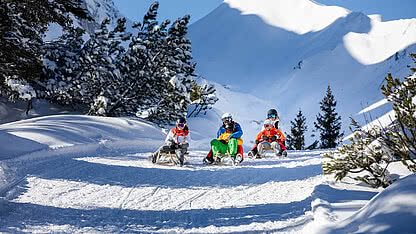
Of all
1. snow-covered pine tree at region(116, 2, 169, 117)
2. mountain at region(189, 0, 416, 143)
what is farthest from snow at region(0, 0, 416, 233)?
mountain at region(189, 0, 416, 143)

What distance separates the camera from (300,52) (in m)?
111

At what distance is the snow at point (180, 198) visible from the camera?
10.2 ft

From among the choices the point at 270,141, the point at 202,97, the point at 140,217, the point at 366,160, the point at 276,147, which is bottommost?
the point at 140,217

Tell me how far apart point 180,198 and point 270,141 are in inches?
260

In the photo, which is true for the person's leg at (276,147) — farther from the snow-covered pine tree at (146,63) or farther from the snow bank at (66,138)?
the snow-covered pine tree at (146,63)

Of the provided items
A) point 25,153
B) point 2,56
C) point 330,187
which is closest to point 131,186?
point 330,187

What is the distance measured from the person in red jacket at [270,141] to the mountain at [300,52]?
3527 centimetres

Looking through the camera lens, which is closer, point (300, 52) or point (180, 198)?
point (180, 198)

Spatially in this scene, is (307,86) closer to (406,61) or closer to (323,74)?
(323,74)

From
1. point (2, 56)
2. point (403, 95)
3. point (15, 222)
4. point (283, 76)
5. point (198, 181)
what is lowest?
point (15, 222)

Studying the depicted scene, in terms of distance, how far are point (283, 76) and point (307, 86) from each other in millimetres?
16119

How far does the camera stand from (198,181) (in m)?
6.50

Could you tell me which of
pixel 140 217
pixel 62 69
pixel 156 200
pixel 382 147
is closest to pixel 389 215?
pixel 382 147

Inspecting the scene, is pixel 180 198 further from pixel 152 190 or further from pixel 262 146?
pixel 262 146
